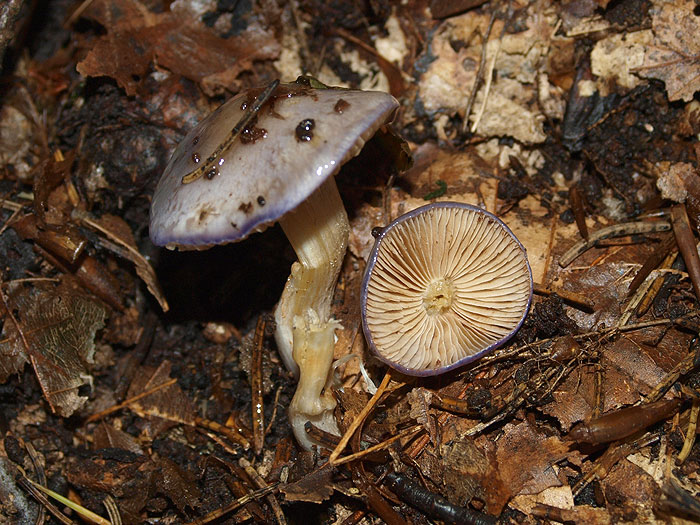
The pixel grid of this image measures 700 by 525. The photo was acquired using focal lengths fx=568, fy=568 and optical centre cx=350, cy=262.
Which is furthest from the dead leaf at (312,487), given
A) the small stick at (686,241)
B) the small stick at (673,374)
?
the small stick at (686,241)

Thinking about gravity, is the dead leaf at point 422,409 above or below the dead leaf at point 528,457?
above

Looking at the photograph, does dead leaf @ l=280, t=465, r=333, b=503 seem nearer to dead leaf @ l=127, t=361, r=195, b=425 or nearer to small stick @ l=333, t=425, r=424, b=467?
small stick @ l=333, t=425, r=424, b=467

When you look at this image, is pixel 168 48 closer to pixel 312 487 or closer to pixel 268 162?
pixel 268 162

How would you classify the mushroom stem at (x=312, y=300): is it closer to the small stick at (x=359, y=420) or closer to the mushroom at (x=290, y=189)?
the mushroom at (x=290, y=189)

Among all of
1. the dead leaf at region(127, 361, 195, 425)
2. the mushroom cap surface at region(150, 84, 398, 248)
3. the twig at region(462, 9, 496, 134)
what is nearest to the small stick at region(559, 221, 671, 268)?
the twig at region(462, 9, 496, 134)

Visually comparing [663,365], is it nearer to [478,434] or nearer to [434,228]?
[478,434]

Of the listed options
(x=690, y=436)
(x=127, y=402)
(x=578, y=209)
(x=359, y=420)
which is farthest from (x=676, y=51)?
(x=127, y=402)

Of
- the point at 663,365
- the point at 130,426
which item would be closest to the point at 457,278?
the point at 663,365
